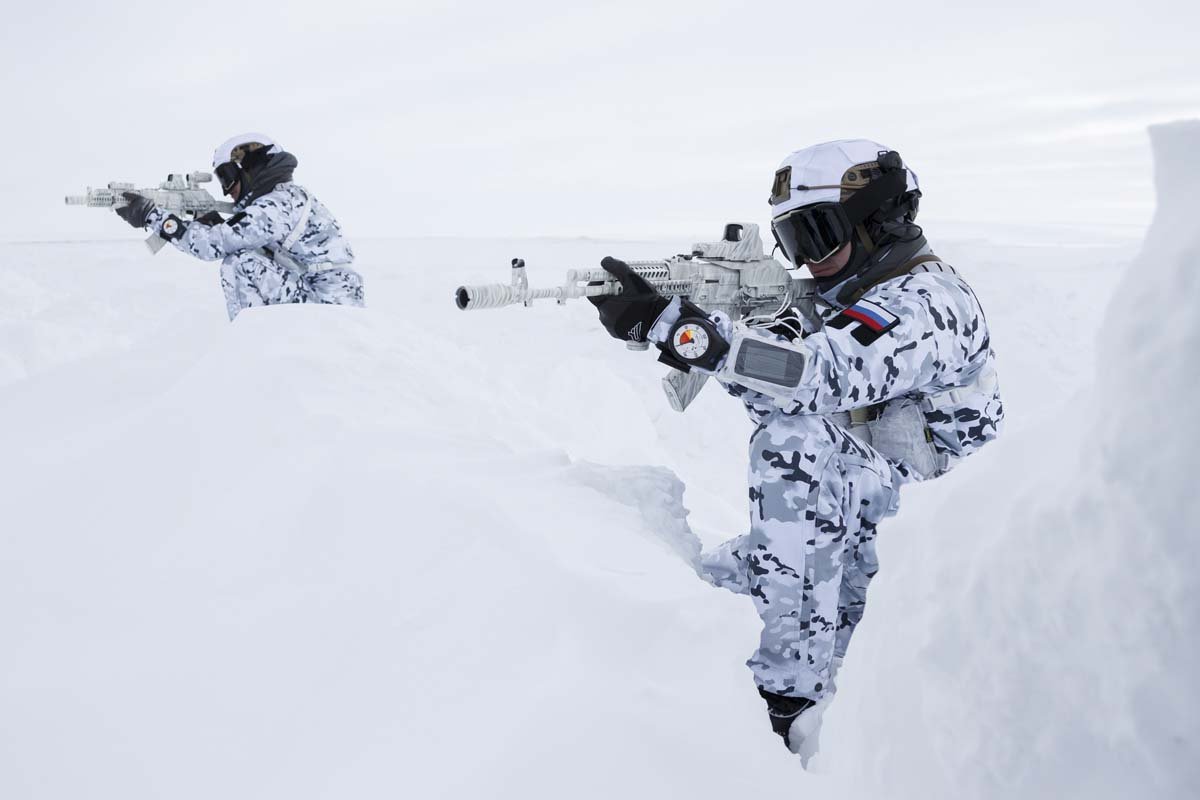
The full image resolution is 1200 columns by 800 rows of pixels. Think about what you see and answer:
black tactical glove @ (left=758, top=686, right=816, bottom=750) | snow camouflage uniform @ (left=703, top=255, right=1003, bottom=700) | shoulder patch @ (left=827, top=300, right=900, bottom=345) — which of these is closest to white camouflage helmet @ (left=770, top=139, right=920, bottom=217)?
snow camouflage uniform @ (left=703, top=255, right=1003, bottom=700)

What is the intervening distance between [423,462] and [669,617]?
1146mm

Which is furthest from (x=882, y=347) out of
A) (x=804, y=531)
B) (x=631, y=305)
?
(x=631, y=305)

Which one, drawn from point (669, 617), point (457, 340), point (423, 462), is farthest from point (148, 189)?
point (669, 617)

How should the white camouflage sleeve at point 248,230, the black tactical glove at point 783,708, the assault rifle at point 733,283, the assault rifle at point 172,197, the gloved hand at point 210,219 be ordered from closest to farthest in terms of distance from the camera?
the black tactical glove at point 783,708, the assault rifle at point 733,283, the white camouflage sleeve at point 248,230, the gloved hand at point 210,219, the assault rifle at point 172,197

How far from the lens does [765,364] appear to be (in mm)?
2381

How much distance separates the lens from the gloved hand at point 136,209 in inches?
272

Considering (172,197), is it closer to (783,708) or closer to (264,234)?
(264,234)

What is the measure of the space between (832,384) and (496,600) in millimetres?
1066

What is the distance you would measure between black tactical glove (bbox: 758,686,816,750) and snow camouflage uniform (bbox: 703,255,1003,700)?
0.02 metres

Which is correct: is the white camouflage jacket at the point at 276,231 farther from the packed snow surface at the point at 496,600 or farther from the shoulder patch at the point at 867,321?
the shoulder patch at the point at 867,321

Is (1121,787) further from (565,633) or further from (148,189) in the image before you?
(148,189)

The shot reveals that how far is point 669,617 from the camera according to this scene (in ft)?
7.26

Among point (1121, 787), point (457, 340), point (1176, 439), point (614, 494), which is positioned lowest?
point (457, 340)

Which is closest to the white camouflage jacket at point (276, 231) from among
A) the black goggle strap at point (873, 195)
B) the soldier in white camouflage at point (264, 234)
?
the soldier in white camouflage at point (264, 234)
